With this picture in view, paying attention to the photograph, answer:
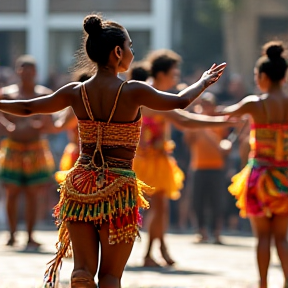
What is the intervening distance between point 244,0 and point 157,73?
26.7ft

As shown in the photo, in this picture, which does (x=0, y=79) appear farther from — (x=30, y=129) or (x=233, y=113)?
(x=233, y=113)

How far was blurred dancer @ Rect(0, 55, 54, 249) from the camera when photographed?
1212 cm

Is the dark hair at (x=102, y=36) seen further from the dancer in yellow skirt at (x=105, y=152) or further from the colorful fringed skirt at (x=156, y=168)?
the colorful fringed skirt at (x=156, y=168)

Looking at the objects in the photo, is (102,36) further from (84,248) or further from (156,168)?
(156,168)

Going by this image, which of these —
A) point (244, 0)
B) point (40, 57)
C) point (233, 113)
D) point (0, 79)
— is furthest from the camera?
point (40, 57)

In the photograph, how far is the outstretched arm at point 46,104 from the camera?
6449 millimetres

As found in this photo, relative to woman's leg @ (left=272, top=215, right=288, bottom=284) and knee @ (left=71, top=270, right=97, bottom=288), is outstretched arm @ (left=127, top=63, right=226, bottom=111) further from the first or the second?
woman's leg @ (left=272, top=215, right=288, bottom=284)

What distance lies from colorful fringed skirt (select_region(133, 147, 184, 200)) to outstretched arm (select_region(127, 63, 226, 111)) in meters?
4.18

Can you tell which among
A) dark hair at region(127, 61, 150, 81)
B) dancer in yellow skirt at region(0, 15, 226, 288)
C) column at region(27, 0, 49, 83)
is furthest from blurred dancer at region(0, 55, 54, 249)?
column at region(27, 0, 49, 83)

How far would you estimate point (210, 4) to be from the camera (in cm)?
1877

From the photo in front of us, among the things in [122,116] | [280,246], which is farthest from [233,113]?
[122,116]

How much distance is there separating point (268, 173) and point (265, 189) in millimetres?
125

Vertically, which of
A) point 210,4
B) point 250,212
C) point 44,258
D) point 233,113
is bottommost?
point 44,258

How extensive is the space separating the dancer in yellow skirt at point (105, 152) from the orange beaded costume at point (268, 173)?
79.5 inches
